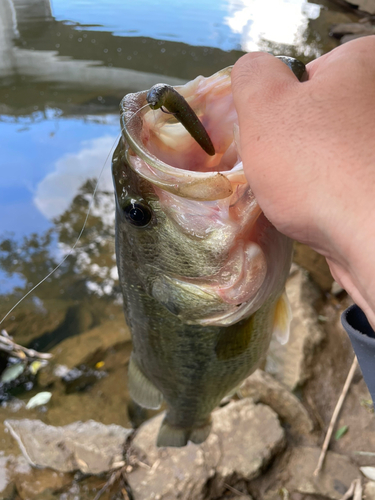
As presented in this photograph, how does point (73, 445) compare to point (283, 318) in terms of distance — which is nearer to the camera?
point (283, 318)

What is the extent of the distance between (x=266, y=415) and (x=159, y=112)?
215cm

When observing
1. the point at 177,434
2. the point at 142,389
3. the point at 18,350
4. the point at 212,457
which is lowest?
the point at 18,350

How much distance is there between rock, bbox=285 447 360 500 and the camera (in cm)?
218

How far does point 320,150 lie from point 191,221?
0.40m

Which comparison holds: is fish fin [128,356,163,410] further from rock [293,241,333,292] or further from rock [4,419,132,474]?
rock [293,241,333,292]

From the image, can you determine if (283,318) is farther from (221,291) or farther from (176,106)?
(176,106)

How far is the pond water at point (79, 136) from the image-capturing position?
120 inches

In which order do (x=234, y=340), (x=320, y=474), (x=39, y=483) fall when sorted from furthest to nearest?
(x=39, y=483) < (x=320, y=474) < (x=234, y=340)

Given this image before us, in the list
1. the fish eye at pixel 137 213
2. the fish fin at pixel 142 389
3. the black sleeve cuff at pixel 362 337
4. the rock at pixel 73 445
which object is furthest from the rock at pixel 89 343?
the black sleeve cuff at pixel 362 337

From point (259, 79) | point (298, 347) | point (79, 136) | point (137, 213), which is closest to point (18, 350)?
point (298, 347)

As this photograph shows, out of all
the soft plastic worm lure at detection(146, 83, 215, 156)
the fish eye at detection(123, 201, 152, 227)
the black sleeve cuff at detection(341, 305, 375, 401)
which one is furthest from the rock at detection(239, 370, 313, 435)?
the soft plastic worm lure at detection(146, 83, 215, 156)

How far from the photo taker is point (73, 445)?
242cm

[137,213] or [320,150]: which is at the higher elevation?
[320,150]

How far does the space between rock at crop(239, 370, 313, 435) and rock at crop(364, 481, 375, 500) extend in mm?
430
